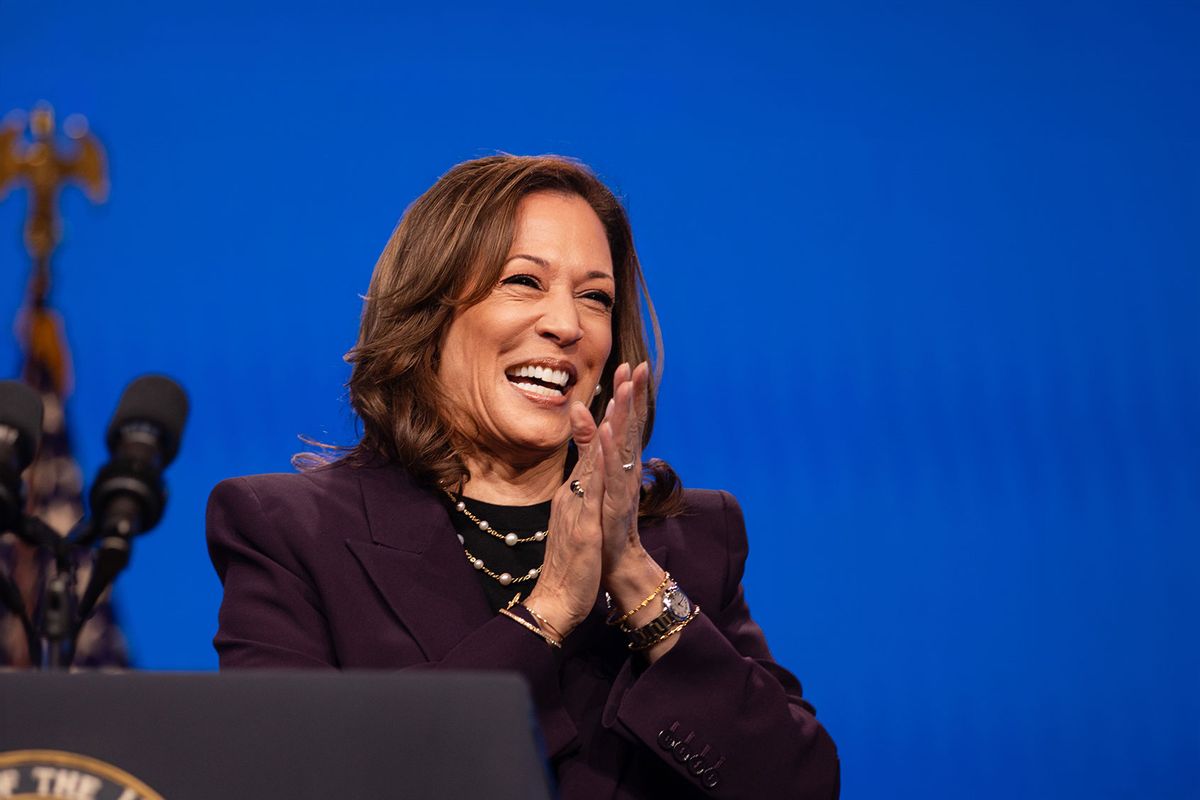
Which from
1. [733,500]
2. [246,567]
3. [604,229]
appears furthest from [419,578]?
[604,229]

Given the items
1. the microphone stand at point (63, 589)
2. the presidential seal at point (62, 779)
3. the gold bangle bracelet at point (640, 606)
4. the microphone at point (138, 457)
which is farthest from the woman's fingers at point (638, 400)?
the presidential seal at point (62, 779)

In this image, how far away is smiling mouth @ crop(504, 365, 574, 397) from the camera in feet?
6.39

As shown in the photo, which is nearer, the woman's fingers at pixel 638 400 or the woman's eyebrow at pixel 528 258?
the woman's fingers at pixel 638 400

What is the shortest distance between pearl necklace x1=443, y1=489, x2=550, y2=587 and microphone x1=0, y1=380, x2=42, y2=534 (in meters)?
0.71

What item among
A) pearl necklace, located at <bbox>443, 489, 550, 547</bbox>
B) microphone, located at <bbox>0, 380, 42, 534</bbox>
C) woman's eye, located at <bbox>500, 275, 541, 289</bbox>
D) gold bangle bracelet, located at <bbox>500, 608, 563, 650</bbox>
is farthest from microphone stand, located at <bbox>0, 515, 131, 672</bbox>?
woman's eye, located at <bbox>500, 275, 541, 289</bbox>

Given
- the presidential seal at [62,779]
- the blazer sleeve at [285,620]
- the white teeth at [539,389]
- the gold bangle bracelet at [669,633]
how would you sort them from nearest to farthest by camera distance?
the presidential seal at [62,779]
the blazer sleeve at [285,620]
the gold bangle bracelet at [669,633]
the white teeth at [539,389]

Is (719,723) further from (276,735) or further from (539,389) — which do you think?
(276,735)

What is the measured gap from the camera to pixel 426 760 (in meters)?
0.88

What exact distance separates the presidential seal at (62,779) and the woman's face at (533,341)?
109 cm

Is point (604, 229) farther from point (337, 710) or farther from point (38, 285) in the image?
point (38, 285)

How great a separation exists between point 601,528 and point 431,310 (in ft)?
1.74

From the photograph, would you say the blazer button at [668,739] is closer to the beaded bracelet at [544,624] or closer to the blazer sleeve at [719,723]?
the blazer sleeve at [719,723]

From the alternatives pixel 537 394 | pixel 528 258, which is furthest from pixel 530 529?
pixel 528 258

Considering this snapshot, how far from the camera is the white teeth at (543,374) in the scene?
76.8 inches
